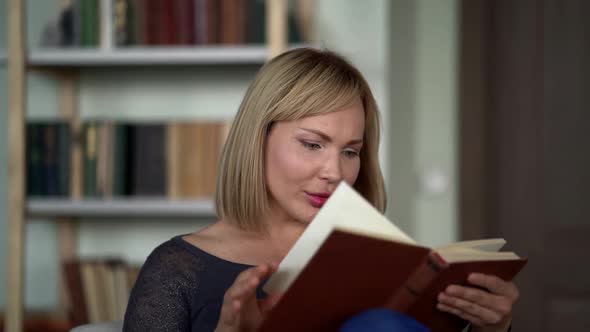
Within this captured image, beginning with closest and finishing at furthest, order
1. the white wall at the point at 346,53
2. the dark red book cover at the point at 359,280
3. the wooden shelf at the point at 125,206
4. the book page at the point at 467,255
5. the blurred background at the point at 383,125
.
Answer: the dark red book cover at the point at 359,280
the book page at the point at 467,255
the blurred background at the point at 383,125
the wooden shelf at the point at 125,206
the white wall at the point at 346,53

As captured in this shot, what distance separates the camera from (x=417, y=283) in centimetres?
97

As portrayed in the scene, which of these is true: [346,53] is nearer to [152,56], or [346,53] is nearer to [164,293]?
[152,56]

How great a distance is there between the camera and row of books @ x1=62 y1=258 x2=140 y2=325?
2363mm

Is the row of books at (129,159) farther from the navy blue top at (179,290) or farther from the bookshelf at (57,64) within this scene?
the navy blue top at (179,290)

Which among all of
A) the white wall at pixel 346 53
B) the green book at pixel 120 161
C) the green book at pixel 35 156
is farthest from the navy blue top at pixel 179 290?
the white wall at pixel 346 53

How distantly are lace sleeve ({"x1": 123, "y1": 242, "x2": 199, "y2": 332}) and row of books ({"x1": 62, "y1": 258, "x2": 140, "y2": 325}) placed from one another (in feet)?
3.73

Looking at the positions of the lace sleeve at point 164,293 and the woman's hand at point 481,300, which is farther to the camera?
the lace sleeve at point 164,293

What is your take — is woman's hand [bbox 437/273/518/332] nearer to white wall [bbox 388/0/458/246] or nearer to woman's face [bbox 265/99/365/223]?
woman's face [bbox 265/99/365/223]

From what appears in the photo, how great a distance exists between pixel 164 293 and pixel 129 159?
1246 millimetres

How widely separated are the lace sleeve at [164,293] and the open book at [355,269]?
266mm

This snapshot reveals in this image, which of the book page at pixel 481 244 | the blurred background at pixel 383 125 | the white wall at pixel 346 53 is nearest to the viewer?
the book page at pixel 481 244

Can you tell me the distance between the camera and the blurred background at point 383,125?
2227 millimetres

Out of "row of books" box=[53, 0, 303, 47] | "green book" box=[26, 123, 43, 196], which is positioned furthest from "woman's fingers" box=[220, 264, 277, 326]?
"green book" box=[26, 123, 43, 196]

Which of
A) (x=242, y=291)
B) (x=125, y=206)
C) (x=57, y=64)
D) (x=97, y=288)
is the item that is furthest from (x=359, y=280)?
(x=57, y=64)
